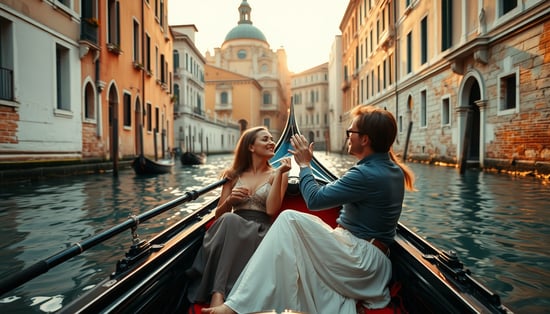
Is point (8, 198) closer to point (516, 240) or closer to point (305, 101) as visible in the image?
point (516, 240)

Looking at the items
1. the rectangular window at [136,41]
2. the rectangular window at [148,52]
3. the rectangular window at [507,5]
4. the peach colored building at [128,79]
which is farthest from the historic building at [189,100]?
the rectangular window at [507,5]

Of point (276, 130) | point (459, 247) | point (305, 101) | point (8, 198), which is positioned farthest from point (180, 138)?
point (305, 101)

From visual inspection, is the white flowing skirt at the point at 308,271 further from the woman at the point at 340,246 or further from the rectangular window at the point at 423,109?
the rectangular window at the point at 423,109

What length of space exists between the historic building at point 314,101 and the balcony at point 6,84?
38046 millimetres

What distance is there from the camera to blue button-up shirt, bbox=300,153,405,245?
1577 millimetres

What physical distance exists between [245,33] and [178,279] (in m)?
45.9

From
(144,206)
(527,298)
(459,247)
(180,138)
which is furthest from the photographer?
(180,138)

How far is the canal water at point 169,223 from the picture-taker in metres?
2.32

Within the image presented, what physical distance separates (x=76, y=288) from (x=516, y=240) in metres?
3.23

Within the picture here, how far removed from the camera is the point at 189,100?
82.1 feet

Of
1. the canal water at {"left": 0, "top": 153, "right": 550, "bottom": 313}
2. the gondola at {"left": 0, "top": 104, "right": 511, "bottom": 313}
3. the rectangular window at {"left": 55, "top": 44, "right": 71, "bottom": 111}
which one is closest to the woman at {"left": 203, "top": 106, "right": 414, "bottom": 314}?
the gondola at {"left": 0, "top": 104, "right": 511, "bottom": 313}

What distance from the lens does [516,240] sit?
3.28 m

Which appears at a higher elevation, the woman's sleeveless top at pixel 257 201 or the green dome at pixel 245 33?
the green dome at pixel 245 33

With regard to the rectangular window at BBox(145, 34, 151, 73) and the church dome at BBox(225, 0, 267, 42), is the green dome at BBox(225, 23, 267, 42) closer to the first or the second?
the church dome at BBox(225, 0, 267, 42)
